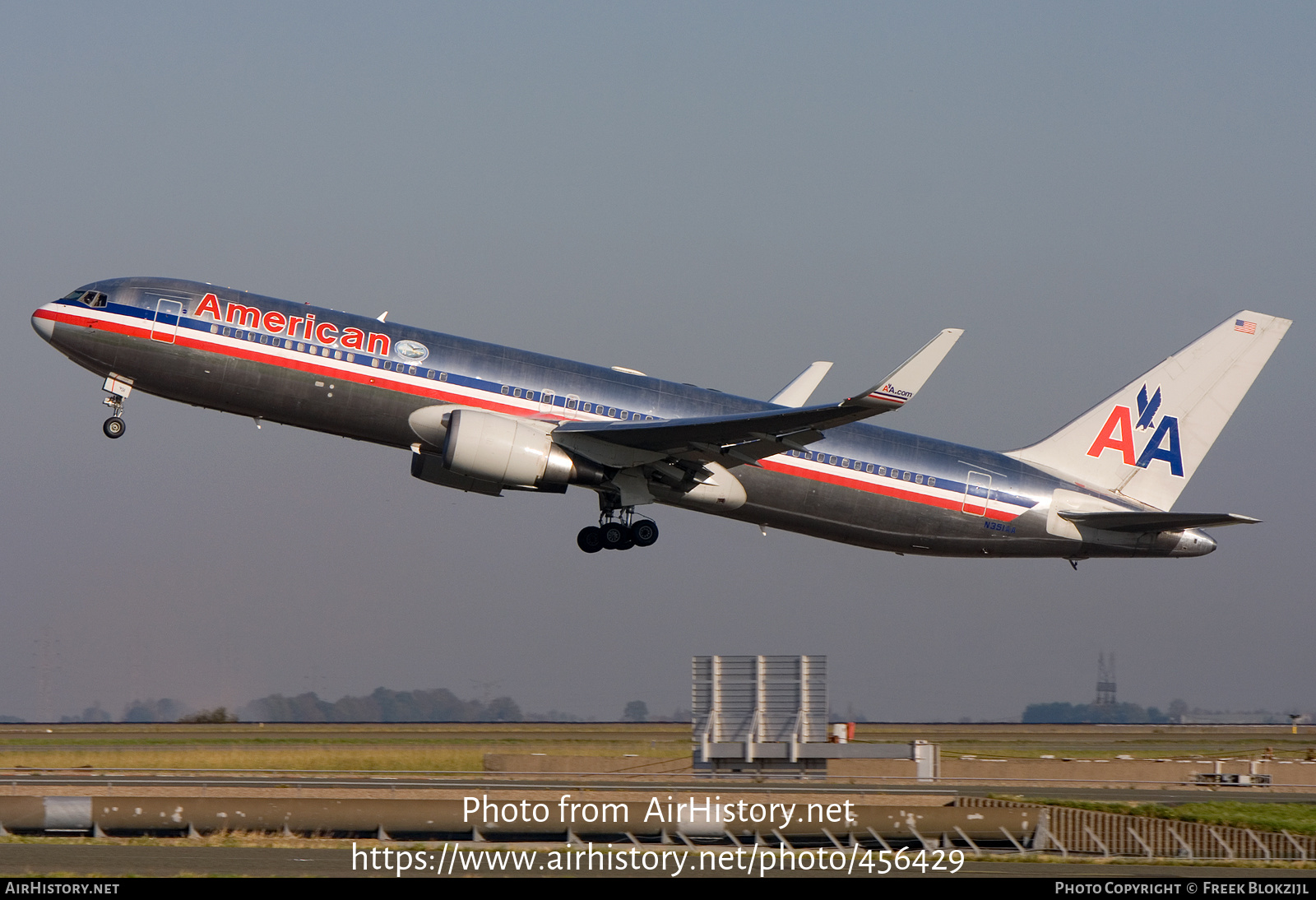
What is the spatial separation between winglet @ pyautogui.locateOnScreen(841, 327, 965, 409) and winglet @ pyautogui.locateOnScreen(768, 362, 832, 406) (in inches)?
428

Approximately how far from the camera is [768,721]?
108 feet

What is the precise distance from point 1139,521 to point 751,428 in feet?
41.3

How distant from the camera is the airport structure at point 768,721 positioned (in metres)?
32.3

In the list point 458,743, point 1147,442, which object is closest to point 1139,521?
point 1147,442

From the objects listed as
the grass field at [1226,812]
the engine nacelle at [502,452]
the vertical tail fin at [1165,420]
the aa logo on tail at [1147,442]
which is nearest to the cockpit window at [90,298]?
the engine nacelle at [502,452]

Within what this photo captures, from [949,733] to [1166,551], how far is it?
19.3 m

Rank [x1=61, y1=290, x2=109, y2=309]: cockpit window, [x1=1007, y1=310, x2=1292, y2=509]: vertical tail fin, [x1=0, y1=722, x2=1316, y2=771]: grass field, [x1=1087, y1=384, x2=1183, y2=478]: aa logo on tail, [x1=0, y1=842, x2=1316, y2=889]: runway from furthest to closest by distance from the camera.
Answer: [x1=1087, y1=384, x2=1183, y2=478]: aa logo on tail, [x1=1007, y1=310, x2=1292, y2=509]: vertical tail fin, [x1=0, y1=722, x2=1316, y2=771]: grass field, [x1=61, y1=290, x2=109, y2=309]: cockpit window, [x1=0, y1=842, x2=1316, y2=889]: runway

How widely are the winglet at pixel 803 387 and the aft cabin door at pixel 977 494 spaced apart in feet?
19.5

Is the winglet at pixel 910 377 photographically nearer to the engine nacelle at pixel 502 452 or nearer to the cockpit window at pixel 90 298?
the engine nacelle at pixel 502 452

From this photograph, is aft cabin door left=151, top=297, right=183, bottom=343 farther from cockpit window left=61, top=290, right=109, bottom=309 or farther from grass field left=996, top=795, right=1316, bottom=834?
grass field left=996, top=795, right=1316, bottom=834

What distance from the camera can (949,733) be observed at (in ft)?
186

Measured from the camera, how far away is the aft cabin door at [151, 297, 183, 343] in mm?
33219

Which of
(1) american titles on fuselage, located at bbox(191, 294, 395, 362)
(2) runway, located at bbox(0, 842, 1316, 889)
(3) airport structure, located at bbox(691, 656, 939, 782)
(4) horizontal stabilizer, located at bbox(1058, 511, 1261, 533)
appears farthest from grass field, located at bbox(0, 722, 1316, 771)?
(2) runway, located at bbox(0, 842, 1316, 889)
